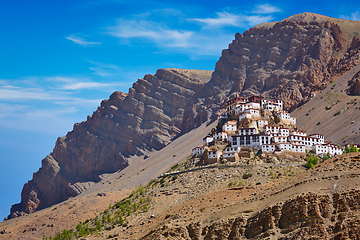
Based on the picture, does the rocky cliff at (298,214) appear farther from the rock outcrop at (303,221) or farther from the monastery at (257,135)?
the monastery at (257,135)

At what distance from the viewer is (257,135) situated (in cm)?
9725

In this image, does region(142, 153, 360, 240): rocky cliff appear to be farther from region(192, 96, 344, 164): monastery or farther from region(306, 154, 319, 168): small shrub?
region(192, 96, 344, 164): monastery

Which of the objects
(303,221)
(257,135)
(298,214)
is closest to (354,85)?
(257,135)

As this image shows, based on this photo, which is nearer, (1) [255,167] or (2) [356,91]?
(1) [255,167]

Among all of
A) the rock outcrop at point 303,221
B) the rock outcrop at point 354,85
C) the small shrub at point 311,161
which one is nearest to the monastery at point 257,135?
the small shrub at point 311,161

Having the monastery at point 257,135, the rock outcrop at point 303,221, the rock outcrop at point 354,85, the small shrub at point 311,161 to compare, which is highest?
the rock outcrop at point 354,85

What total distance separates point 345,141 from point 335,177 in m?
78.7

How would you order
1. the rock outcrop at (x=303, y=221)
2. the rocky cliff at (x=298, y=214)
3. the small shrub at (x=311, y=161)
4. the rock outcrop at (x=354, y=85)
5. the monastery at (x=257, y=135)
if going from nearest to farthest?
the rock outcrop at (x=303, y=221) → the rocky cliff at (x=298, y=214) → the small shrub at (x=311, y=161) → the monastery at (x=257, y=135) → the rock outcrop at (x=354, y=85)

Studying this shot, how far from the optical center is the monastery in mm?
95188

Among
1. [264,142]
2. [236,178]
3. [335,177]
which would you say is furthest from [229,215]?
[264,142]

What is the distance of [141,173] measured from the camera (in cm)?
16462

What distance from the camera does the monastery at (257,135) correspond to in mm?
95188

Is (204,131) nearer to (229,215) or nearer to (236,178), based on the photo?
(236,178)

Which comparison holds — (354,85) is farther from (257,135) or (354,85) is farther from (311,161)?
(311,161)
